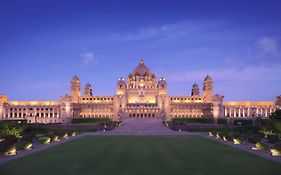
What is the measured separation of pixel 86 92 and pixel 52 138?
122 meters

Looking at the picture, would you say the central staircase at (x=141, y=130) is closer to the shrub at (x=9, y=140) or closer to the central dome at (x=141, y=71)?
the shrub at (x=9, y=140)

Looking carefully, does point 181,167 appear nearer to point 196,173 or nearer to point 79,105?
point 196,173

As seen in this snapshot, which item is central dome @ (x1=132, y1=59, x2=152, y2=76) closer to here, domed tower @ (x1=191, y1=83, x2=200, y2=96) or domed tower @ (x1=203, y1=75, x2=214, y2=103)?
domed tower @ (x1=191, y1=83, x2=200, y2=96)

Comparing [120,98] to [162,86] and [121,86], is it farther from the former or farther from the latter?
[162,86]

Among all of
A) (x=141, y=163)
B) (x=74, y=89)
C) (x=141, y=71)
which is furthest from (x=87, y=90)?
(x=141, y=163)

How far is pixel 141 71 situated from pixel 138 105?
26636 mm

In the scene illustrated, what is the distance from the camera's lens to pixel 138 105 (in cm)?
12900

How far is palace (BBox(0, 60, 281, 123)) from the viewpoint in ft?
417

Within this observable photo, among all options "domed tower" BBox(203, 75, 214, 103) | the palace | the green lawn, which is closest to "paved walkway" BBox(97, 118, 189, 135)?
the green lawn

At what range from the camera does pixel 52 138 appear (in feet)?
116

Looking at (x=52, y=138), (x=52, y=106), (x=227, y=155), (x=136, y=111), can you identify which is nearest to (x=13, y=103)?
(x=52, y=106)

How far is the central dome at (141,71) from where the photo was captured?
150 m

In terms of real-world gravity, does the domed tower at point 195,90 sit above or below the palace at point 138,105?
above

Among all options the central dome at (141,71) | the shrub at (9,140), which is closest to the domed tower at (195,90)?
the central dome at (141,71)
